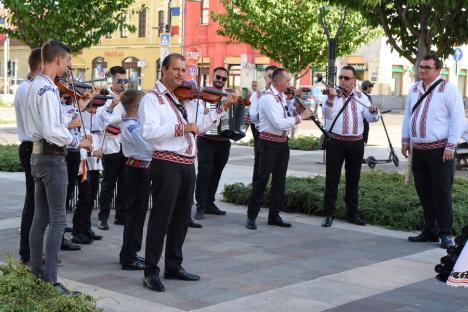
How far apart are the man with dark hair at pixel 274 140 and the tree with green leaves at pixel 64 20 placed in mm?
6533

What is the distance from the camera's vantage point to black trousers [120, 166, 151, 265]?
7.14 m

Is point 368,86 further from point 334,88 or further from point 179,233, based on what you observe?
point 179,233

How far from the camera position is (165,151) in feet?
21.0

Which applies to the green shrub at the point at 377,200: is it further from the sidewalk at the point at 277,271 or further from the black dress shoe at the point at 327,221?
the black dress shoe at the point at 327,221

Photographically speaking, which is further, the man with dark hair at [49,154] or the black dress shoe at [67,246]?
the black dress shoe at [67,246]

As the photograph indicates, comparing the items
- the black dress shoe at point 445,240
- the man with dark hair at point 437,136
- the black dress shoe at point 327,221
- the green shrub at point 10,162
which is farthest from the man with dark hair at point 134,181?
the green shrub at point 10,162

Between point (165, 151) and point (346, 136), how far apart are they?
3.67 metres

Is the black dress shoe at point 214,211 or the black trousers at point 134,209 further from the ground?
the black trousers at point 134,209

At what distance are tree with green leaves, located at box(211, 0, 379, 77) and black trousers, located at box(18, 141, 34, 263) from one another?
19025mm

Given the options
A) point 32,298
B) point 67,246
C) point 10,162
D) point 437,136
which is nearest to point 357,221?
point 437,136

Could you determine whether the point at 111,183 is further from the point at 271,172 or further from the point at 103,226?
the point at 271,172

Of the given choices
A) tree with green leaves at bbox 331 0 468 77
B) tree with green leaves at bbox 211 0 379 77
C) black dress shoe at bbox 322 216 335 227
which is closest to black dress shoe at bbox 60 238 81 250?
black dress shoe at bbox 322 216 335 227

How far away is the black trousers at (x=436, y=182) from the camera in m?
8.44

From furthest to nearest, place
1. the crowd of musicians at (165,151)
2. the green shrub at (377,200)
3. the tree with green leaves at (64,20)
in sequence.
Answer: the tree with green leaves at (64,20), the green shrub at (377,200), the crowd of musicians at (165,151)
